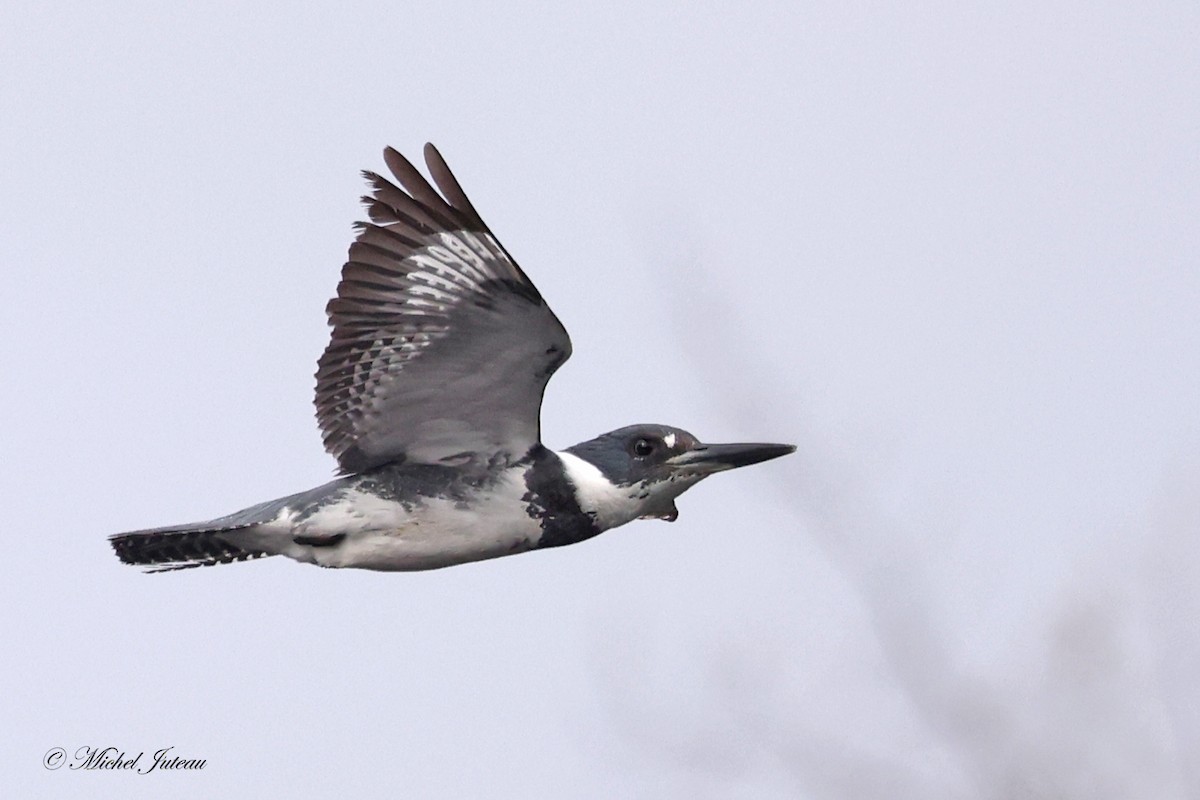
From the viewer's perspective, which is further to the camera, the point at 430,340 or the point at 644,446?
the point at 644,446

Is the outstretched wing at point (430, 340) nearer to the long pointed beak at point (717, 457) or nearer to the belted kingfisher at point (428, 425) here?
the belted kingfisher at point (428, 425)

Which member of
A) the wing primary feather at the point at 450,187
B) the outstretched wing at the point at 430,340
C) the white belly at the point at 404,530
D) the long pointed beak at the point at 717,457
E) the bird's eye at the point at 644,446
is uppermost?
the wing primary feather at the point at 450,187

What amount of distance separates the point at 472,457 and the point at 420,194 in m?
1.38

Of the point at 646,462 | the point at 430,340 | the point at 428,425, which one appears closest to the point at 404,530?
the point at 428,425

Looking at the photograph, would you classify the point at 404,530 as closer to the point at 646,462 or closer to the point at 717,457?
the point at 646,462

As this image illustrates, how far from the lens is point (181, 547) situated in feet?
52.7

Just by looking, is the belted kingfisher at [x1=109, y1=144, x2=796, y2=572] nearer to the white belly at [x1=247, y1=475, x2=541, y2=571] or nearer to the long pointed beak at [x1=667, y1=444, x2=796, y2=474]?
the white belly at [x1=247, y1=475, x2=541, y2=571]

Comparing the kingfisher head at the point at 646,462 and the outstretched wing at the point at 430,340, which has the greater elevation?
the outstretched wing at the point at 430,340

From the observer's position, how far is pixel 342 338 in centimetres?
1587

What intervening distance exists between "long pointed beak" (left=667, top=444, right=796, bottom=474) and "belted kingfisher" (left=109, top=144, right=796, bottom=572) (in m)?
0.31

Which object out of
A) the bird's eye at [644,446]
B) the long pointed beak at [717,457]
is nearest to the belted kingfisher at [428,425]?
the bird's eye at [644,446]

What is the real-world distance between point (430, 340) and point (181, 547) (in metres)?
1.63

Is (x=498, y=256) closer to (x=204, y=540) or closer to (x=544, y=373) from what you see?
(x=544, y=373)

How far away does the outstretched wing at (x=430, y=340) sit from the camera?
1552 centimetres
